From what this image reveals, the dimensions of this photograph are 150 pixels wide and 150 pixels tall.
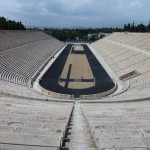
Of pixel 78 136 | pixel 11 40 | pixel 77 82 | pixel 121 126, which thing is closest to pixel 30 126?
pixel 78 136

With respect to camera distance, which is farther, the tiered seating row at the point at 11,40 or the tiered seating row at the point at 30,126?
the tiered seating row at the point at 11,40

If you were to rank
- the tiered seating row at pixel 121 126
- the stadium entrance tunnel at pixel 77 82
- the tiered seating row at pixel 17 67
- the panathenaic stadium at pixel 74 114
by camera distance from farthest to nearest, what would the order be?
the tiered seating row at pixel 17 67 → the stadium entrance tunnel at pixel 77 82 → the panathenaic stadium at pixel 74 114 → the tiered seating row at pixel 121 126

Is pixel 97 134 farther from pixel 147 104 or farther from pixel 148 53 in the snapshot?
pixel 148 53

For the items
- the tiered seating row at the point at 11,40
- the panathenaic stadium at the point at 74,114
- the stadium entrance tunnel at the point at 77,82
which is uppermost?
the tiered seating row at the point at 11,40

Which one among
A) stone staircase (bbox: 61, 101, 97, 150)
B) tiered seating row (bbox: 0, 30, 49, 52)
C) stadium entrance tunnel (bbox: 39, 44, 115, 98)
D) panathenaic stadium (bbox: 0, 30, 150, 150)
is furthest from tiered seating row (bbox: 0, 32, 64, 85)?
stone staircase (bbox: 61, 101, 97, 150)

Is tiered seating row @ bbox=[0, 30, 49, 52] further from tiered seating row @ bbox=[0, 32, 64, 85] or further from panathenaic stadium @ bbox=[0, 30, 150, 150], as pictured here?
panathenaic stadium @ bbox=[0, 30, 150, 150]

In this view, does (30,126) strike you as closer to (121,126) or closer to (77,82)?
(121,126)

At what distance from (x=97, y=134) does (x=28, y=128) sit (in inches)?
143

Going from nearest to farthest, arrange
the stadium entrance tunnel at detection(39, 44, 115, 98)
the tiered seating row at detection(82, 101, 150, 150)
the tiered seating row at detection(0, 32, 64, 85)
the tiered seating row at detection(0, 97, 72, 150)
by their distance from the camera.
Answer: the tiered seating row at detection(0, 97, 72, 150) → the tiered seating row at detection(82, 101, 150, 150) → the stadium entrance tunnel at detection(39, 44, 115, 98) → the tiered seating row at detection(0, 32, 64, 85)

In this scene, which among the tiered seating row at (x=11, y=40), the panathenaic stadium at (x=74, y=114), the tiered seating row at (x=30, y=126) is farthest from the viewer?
the tiered seating row at (x=11, y=40)

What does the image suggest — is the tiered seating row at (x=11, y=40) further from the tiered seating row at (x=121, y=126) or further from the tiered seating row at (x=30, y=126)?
the tiered seating row at (x=121, y=126)

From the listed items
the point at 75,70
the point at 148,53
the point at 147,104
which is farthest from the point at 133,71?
the point at 147,104

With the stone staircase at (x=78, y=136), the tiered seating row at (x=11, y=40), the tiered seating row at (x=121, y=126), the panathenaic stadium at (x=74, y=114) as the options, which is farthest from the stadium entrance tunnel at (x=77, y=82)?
the stone staircase at (x=78, y=136)

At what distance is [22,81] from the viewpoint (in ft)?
118
